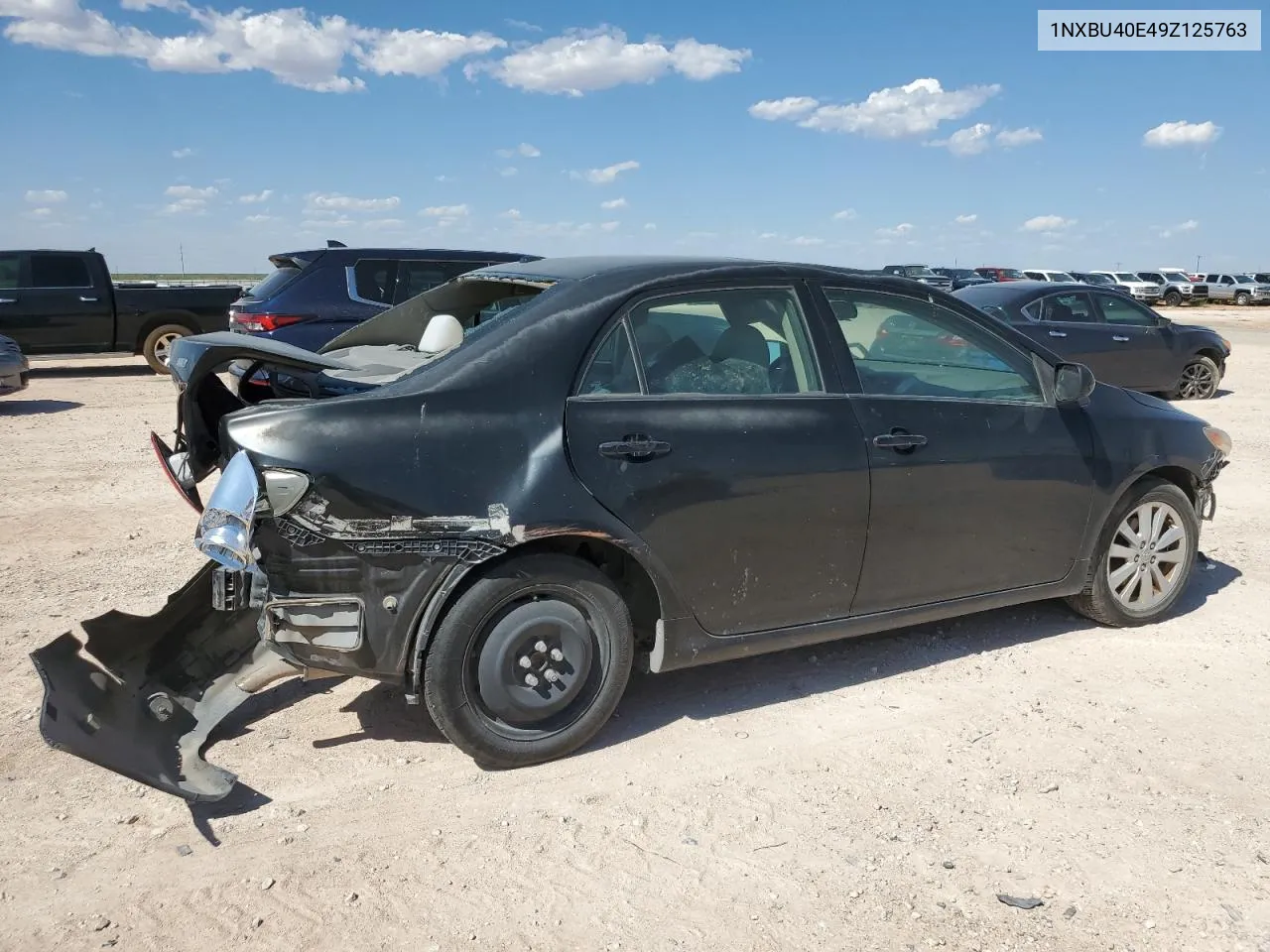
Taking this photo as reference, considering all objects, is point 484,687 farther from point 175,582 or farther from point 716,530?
point 175,582

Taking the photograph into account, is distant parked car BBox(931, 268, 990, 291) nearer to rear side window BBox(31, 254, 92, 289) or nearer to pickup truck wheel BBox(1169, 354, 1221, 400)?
pickup truck wheel BBox(1169, 354, 1221, 400)

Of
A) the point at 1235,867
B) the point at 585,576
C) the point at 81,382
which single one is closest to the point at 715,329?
the point at 585,576

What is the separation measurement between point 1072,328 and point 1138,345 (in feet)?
3.95

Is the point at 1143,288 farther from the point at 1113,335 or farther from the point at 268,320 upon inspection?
the point at 268,320

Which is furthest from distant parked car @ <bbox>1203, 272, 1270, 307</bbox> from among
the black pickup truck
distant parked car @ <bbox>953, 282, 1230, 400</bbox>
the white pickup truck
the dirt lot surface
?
the dirt lot surface

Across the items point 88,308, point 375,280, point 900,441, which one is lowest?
point 900,441

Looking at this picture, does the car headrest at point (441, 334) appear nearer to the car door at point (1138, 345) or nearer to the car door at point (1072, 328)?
the car door at point (1072, 328)

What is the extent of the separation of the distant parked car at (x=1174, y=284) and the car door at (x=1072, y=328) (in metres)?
39.1

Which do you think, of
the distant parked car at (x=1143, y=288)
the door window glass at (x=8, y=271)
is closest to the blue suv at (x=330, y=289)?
the door window glass at (x=8, y=271)

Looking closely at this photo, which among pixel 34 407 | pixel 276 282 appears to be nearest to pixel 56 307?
pixel 34 407

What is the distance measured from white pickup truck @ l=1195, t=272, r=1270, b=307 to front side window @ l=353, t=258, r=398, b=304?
47.3m

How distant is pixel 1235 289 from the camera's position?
47.2m

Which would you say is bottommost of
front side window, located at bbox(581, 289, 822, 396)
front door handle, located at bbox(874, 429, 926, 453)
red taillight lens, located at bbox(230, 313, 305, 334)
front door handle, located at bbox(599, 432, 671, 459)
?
front door handle, located at bbox(874, 429, 926, 453)

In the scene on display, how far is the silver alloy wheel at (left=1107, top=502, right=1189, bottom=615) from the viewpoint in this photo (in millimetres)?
4824
